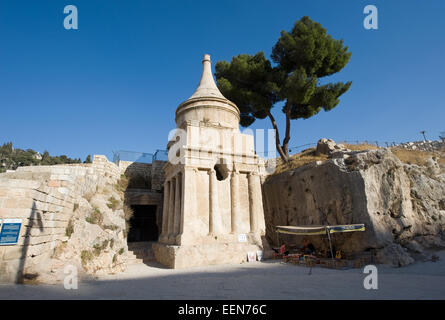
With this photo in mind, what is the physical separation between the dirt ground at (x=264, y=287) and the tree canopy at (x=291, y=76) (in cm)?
1282

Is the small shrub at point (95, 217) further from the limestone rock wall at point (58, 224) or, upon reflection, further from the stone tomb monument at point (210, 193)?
the stone tomb monument at point (210, 193)

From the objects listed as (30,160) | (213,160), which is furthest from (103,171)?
(30,160)

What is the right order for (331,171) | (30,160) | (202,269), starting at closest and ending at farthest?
(202,269), (331,171), (30,160)

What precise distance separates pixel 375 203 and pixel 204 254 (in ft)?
26.0

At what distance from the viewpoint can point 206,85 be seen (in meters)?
16.5

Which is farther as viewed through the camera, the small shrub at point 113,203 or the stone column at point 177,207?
the small shrub at point 113,203

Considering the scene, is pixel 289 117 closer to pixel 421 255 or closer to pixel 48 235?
pixel 421 255

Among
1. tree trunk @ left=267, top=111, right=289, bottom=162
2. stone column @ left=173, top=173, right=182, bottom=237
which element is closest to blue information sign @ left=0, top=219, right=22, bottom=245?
stone column @ left=173, top=173, right=182, bottom=237

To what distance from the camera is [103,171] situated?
15875mm

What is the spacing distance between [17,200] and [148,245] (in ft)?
30.9

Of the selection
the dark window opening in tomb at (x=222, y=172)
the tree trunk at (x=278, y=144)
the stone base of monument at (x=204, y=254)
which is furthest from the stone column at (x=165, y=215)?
the tree trunk at (x=278, y=144)

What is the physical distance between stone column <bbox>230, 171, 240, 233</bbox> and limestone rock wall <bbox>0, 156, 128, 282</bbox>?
17.6 feet

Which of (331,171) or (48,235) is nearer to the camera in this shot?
(48,235)

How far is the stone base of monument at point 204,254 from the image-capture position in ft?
34.1
